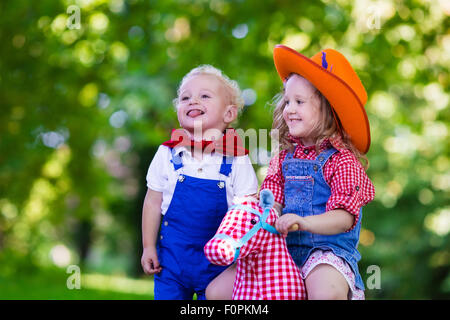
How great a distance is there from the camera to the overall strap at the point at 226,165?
103 inches

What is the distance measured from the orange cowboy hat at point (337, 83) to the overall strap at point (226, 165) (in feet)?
1.74

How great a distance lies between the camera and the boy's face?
8.87 ft

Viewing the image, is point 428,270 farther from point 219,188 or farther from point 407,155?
point 219,188

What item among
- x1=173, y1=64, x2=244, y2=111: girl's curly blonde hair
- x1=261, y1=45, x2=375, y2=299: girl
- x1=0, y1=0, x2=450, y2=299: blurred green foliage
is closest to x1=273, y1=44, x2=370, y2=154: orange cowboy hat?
x1=261, y1=45, x2=375, y2=299: girl

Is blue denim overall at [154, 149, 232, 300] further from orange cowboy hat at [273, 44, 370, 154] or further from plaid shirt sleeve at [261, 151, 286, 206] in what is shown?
orange cowboy hat at [273, 44, 370, 154]

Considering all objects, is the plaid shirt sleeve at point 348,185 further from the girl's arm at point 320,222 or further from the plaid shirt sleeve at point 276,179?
the plaid shirt sleeve at point 276,179

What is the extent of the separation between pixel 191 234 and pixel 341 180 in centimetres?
78

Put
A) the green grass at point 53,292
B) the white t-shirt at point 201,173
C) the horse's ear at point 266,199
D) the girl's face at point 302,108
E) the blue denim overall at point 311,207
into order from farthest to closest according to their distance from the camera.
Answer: the green grass at point 53,292
the white t-shirt at point 201,173
the girl's face at point 302,108
the blue denim overall at point 311,207
the horse's ear at point 266,199

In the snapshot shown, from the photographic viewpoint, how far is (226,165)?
2.64 metres

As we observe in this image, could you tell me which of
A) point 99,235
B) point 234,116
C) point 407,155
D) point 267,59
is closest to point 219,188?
point 234,116

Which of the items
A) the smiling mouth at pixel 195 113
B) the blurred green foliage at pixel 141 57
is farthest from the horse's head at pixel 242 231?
the blurred green foliage at pixel 141 57

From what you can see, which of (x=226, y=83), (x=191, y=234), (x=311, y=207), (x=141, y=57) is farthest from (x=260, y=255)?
(x=141, y=57)

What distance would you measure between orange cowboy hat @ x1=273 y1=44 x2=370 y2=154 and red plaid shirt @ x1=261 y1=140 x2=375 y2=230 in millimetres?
126

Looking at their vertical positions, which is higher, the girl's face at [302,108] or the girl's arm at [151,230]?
the girl's face at [302,108]
